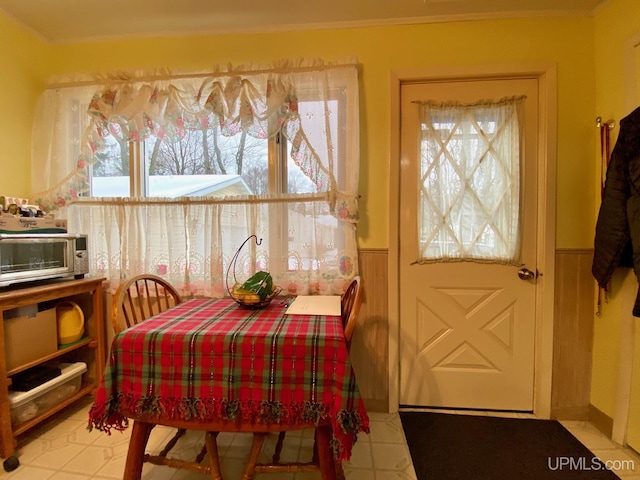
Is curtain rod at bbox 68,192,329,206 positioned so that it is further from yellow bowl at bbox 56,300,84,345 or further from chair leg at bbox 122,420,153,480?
chair leg at bbox 122,420,153,480

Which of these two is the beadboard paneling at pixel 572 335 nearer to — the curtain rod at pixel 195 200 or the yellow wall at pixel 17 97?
the curtain rod at pixel 195 200

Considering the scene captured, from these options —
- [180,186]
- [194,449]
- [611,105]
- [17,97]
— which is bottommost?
[194,449]

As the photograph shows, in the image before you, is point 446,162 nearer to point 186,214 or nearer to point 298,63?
point 298,63

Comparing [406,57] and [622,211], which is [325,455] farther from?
[406,57]

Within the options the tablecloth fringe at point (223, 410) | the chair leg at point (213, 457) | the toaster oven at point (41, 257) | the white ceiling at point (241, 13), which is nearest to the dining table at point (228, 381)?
the tablecloth fringe at point (223, 410)

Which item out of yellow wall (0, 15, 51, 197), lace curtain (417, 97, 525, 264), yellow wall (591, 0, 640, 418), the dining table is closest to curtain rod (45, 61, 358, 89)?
yellow wall (0, 15, 51, 197)

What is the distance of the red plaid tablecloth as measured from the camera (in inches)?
39.5

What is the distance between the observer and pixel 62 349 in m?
1.67

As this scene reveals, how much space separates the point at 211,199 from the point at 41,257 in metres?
0.97

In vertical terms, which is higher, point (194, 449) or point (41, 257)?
point (41, 257)

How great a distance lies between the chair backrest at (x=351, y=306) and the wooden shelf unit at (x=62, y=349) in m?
1.59

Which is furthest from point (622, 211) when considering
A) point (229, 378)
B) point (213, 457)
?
point (213, 457)

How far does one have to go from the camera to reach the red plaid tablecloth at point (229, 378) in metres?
1.00

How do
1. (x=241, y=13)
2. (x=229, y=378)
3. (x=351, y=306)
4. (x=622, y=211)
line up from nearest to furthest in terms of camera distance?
(x=229, y=378)
(x=351, y=306)
(x=622, y=211)
(x=241, y=13)
